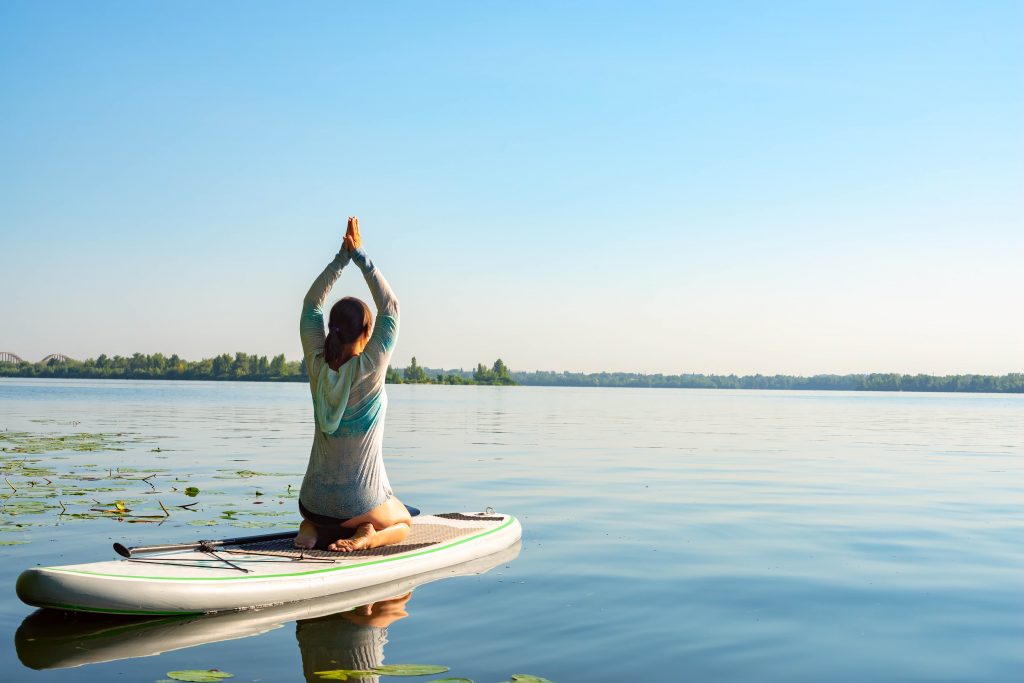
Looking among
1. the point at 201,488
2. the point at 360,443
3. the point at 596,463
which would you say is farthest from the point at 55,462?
the point at 360,443

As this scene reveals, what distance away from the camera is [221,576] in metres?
7.08

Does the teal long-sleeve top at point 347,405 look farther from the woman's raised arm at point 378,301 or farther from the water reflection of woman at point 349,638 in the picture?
the water reflection of woman at point 349,638

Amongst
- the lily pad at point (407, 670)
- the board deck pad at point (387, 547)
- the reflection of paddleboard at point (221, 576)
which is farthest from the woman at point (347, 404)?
the lily pad at point (407, 670)

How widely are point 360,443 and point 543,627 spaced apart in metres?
2.24

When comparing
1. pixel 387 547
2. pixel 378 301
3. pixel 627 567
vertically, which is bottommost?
pixel 627 567

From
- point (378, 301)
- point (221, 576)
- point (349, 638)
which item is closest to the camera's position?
point (349, 638)

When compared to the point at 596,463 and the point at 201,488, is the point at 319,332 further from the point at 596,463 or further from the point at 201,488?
the point at 596,463

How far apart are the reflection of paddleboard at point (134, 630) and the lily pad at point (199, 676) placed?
610mm

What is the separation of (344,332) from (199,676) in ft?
10.3

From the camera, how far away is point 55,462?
1756 cm

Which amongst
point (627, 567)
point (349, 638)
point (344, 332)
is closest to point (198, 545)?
point (349, 638)

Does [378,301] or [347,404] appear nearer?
[347,404]

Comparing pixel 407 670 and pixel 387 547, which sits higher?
pixel 387 547

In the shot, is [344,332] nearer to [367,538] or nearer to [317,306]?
[317,306]
